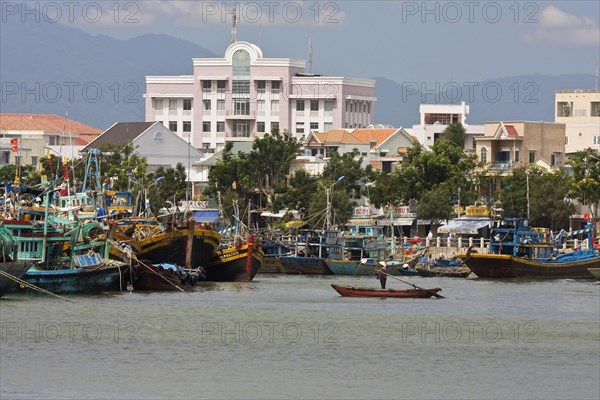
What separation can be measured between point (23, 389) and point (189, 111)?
5142 inches

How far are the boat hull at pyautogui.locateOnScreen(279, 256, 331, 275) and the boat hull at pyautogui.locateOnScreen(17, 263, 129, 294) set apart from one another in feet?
87.9

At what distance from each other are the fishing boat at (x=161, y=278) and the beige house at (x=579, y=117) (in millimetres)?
64877

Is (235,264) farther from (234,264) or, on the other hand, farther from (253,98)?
(253,98)

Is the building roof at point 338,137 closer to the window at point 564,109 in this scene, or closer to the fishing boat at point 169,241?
the window at point 564,109

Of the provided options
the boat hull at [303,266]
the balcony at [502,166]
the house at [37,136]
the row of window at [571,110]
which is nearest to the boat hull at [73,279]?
the boat hull at [303,266]

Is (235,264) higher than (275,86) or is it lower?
lower

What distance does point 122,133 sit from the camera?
148 metres

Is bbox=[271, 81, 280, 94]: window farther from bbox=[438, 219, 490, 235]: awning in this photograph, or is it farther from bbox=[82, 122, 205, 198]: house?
bbox=[438, 219, 490, 235]: awning

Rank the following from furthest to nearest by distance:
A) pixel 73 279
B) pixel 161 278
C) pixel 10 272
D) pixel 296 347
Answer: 1. pixel 161 278
2. pixel 73 279
3. pixel 10 272
4. pixel 296 347

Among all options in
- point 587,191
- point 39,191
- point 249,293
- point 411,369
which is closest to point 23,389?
point 411,369

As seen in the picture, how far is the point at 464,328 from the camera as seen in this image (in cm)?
5853

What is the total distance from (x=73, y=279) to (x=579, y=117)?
76.4 metres

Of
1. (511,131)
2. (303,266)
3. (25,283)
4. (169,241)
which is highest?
(511,131)

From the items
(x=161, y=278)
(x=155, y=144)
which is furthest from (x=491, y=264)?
(x=155, y=144)
